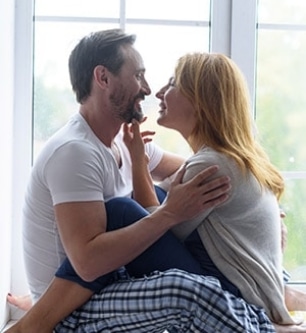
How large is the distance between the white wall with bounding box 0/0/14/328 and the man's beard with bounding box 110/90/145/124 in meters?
0.50

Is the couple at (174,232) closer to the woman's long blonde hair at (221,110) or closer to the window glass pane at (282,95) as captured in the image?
the woman's long blonde hair at (221,110)

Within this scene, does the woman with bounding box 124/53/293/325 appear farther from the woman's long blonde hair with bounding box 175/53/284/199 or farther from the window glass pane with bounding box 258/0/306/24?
the window glass pane with bounding box 258/0/306/24

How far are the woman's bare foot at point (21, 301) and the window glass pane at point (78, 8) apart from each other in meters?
1.10

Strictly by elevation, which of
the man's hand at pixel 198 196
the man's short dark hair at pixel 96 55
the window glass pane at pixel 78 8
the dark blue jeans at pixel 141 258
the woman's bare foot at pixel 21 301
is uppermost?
the window glass pane at pixel 78 8

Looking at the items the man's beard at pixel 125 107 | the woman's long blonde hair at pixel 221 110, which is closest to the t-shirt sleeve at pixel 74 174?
the man's beard at pixel 125 107

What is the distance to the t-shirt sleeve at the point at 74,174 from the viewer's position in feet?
4.79

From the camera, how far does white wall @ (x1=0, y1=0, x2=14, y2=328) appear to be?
198cm

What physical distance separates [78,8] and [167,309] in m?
1.34

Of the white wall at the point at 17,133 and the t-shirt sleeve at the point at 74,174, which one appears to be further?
the white wall at the point at 17,133

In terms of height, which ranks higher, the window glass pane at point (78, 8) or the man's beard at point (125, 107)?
the window glass pane at point (78, 8)

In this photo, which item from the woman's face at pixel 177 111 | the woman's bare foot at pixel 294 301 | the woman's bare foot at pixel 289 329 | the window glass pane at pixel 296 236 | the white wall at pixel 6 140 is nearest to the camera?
the woman's bare foot at pixel 289 329

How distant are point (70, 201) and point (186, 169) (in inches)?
12.4

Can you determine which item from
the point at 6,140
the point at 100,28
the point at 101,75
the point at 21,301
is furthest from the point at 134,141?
the point at 21,301

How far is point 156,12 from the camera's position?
7.37ft
